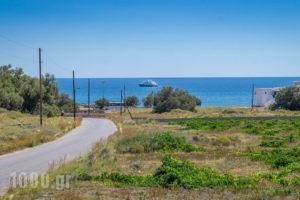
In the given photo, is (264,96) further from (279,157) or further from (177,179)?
(177,179)

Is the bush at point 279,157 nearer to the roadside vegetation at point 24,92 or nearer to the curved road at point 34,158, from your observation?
the curved road at point 34,158

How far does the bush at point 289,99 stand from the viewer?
95.0 meters

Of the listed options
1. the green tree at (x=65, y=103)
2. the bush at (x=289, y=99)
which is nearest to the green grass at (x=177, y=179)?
the bush at (x=289, y=99)

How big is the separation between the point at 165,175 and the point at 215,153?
36.6 ft

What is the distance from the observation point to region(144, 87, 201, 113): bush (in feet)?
333

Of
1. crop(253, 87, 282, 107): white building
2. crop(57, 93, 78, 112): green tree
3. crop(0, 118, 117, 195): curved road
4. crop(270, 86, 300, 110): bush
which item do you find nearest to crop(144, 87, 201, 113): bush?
crop(270, 86, 300, 110): bush

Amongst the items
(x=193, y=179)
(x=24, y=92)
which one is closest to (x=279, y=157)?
(x=193, y=179)

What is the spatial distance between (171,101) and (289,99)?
22.3 m

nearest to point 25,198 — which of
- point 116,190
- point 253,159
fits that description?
point 116,190

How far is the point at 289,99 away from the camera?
97.4 m

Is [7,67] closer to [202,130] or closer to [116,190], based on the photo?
[202,130]

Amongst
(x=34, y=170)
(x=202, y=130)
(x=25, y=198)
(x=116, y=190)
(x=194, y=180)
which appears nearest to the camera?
(x=25, y=198)

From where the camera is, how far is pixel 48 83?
91688mm

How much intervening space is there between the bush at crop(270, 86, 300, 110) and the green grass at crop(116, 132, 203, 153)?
2642 inches
